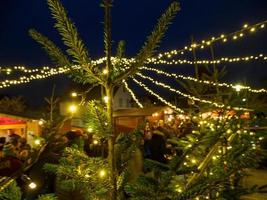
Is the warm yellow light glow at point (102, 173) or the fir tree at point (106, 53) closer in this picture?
the fir tree at point (106, 53)

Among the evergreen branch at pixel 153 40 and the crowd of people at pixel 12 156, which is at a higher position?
the evergreen branch at pixel 153 40

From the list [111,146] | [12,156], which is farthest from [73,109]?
[12,156]

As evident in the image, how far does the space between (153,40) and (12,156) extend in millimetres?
730

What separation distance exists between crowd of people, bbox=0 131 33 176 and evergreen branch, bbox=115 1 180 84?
1.59ft

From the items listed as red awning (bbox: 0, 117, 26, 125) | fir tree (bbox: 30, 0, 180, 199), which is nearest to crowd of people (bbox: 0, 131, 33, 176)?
fir tree (bbox: 30, 0, 180, 199)

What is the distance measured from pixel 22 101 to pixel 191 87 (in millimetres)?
38087

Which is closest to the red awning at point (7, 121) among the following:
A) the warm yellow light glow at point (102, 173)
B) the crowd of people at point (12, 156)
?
the crowd of people at point (12, 156)

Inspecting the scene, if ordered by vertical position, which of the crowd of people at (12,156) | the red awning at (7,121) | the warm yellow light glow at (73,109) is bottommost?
the crowd of people at (12,156)

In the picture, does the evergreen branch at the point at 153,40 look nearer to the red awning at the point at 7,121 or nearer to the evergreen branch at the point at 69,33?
the evergreen branch at the point at 69,33

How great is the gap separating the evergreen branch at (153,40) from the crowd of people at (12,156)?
1.59ft

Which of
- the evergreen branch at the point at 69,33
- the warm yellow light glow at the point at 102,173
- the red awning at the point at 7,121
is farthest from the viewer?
the red awning at the point at 7,121

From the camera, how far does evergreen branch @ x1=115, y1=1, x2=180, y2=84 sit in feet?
4.31

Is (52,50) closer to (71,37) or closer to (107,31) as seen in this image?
(71,37)

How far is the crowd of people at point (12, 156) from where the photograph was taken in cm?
130
